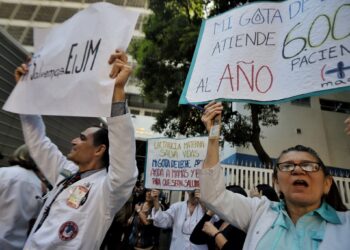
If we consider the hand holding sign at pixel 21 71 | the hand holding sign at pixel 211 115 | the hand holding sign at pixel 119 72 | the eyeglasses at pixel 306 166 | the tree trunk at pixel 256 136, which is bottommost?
the eyeglasses at pixel 306 166

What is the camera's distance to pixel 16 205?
2.29m

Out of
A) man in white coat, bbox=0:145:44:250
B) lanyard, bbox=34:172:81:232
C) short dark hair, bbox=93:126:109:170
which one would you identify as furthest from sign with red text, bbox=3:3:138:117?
man in white coat, bbox=0:145:44:250

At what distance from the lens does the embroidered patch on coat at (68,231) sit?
162 centimetres

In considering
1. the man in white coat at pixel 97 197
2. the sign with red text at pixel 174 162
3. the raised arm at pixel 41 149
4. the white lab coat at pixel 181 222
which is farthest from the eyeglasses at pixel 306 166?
the sign with red text at pixel 174 162

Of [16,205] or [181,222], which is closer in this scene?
[16,205]

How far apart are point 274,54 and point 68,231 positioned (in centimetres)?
177

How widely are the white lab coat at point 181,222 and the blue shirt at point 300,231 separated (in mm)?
2319

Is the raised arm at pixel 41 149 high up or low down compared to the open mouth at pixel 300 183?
up

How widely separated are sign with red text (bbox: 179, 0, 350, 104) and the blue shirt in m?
0.71

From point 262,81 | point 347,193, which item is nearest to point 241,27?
point 262,81

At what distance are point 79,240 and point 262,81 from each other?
1526 mm

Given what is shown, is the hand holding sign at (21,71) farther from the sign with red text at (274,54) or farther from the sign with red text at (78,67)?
the sign with red text at (274,54)

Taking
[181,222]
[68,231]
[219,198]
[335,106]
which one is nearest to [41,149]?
[68,231]

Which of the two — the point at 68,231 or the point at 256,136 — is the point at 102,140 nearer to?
the point at 68,231
